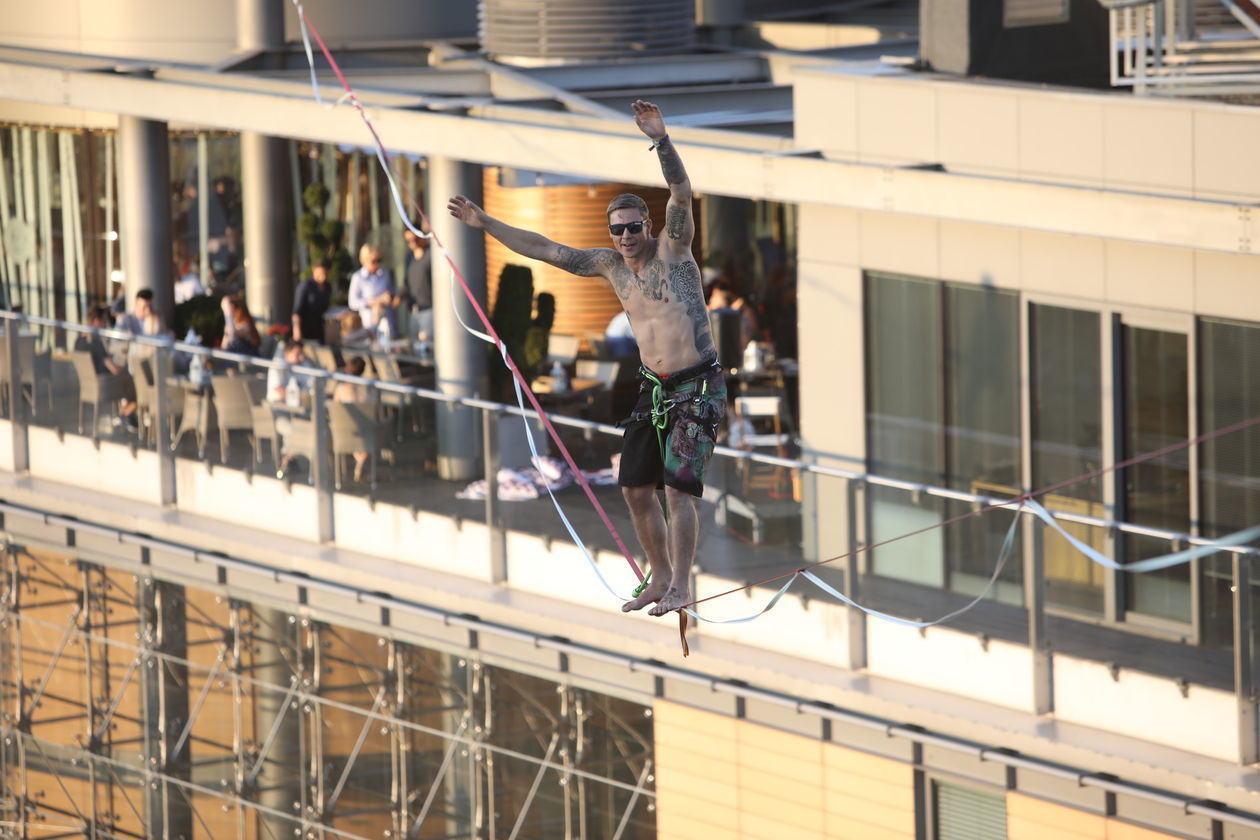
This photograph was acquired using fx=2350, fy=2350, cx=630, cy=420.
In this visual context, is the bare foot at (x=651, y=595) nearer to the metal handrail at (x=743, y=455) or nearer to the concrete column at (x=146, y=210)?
the metal handrail at (x=743, y=455)

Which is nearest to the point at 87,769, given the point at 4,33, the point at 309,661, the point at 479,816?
the point at 309,661

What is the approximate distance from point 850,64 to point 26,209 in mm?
15443

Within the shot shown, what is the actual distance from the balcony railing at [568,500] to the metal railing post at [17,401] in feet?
0.06

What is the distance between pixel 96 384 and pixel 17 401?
1060 millimetres

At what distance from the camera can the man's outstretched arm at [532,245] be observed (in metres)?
9.70

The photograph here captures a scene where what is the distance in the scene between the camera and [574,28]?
22375mm

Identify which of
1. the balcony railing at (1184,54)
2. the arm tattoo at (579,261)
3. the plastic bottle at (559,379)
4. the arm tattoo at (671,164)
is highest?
the balcony railing at (1184,54)

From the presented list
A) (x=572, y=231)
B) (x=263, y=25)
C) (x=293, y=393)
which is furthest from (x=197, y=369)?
(x=263, y=25)

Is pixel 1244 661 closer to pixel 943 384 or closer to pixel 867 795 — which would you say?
pixel 867 795

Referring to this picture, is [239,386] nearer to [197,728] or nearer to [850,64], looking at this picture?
[197,728]

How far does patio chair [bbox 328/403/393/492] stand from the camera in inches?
682

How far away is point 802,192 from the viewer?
17.6m

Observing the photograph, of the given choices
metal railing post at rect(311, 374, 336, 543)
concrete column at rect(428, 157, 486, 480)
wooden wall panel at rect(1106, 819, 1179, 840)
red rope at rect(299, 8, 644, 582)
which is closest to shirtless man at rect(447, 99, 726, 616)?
red rope at rect(299, 8, 644, 582)

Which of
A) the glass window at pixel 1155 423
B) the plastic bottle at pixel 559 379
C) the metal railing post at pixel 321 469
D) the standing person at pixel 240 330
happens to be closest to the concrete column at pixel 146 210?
the standing person at pixel 240 330
